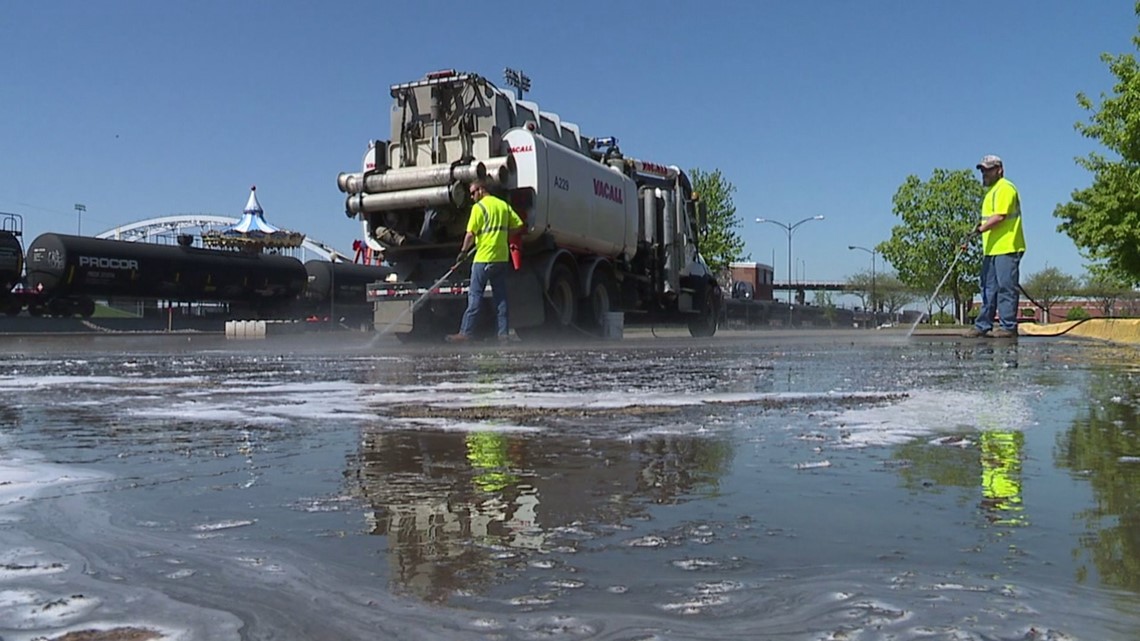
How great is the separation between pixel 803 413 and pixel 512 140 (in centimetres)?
1005

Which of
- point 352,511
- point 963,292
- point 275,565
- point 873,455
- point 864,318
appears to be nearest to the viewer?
point 275,565

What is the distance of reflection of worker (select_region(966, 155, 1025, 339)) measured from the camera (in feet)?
35.2

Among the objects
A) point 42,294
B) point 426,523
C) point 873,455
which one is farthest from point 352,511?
point 42,294

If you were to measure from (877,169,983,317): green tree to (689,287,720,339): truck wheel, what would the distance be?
39297 millimetres

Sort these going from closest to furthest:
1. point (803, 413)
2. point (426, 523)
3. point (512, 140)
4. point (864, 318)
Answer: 1. point (426, 523)
2. point (803, 413)
3. point (512, 140)
4. point (864, 318)

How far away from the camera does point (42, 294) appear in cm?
2791

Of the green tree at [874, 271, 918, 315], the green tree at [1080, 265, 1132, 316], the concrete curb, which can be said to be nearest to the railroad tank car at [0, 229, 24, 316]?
the concrete curb

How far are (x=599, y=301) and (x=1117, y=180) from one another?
20.0 metres

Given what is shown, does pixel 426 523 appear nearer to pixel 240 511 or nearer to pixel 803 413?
pixel 240 511

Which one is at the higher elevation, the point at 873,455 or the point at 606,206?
the point at 606,206

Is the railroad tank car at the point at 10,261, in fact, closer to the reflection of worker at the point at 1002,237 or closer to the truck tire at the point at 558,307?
the truck tire at the point at 558,307

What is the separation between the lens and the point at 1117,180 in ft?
91.5

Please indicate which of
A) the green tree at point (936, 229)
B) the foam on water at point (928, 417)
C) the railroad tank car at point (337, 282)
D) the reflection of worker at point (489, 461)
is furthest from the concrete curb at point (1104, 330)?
the green tree at point (936, 229)

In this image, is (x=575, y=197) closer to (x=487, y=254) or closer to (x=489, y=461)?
(x=487, y=254)
